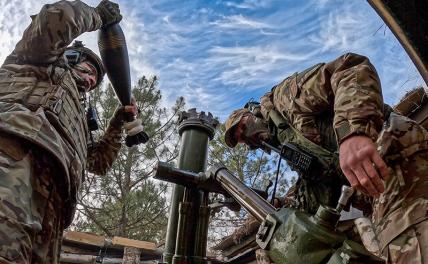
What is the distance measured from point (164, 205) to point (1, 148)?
433 inches

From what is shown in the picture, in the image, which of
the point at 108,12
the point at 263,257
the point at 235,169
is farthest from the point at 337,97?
the point at 235,169

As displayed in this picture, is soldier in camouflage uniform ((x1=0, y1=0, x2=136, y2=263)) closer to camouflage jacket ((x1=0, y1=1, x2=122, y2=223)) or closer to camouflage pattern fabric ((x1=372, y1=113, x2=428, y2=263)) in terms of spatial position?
camouflage jacket ((x1=0, y1=1, x2=122, y2=223))

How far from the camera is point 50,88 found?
2.46 m

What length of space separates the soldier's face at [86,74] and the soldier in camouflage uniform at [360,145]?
1.47 m

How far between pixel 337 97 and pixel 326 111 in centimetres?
46

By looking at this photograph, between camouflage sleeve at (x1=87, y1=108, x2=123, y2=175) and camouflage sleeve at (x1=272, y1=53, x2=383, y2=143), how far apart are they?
153cm

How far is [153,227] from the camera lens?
12.9 metres

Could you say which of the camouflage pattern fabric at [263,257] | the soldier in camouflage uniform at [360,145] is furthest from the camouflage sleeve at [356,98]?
the camouflage pattern fabric at [263,257]

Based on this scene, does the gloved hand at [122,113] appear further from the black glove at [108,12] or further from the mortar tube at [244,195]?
the mortar tube at [244,195]

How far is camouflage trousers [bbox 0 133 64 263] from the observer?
1829 mm

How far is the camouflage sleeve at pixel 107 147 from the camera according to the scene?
355 cm

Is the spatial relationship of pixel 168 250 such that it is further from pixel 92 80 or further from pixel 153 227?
pixel 153 227

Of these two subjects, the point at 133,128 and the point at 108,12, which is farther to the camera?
the point at 133,128

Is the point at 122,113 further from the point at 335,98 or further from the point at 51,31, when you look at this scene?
the point at 335,98
